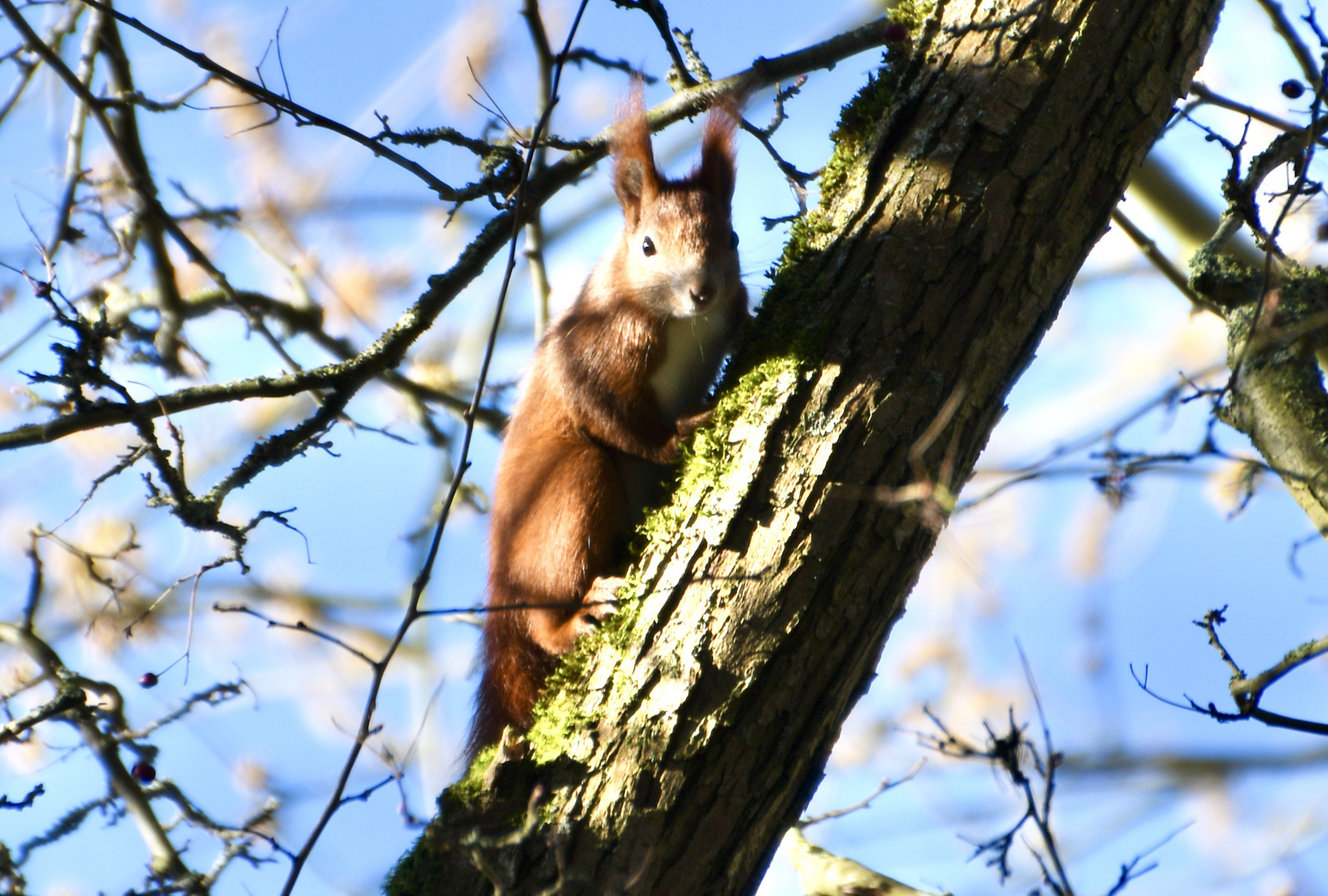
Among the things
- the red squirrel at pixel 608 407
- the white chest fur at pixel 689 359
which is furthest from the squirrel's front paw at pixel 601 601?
the white chest fur at pixel 689 359

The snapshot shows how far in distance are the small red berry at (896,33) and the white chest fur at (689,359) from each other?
1029 millimetres

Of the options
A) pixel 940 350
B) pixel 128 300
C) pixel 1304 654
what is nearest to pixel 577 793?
pixel 940 350

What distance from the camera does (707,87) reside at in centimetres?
308

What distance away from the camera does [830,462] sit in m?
2.29

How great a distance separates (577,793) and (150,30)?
73.8 inches

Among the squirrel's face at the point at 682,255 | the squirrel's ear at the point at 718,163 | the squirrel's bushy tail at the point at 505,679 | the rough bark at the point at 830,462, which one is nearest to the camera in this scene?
the rough bark at the point at 830,462

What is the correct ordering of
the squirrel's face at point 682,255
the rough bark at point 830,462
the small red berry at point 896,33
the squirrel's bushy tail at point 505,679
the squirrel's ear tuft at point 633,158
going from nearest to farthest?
1. the rough bark at point 830,462
2. the small red berry at point 896,33
3. the squirrel's bushy tail at point 505,679
4. the squirrel's ear tuft at point 633,158
5. the squirrel's face at point 682,255

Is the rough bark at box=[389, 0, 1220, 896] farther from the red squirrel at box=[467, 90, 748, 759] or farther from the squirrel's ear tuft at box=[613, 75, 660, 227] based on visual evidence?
the squirrel's ear tuft at box=[613, 75, 660, 227]

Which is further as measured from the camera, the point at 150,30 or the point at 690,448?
the point at 690,448

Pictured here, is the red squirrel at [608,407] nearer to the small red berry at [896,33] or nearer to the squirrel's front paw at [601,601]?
the squirrel's front paw at [601,601]

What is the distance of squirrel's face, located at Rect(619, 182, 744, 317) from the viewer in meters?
3.31

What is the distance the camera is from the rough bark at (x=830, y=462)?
2209mm

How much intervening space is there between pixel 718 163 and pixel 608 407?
1060mm

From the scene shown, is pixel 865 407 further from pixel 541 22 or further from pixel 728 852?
pixel 541 22
